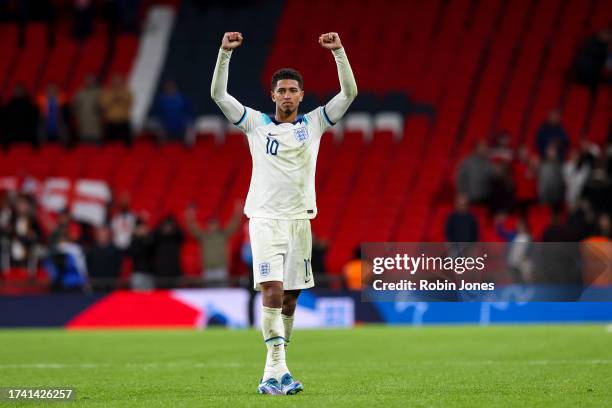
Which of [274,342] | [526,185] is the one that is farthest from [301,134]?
[526,185]

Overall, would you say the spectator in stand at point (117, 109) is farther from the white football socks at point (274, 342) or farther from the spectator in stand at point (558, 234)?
the white football socks at point (274, 342)

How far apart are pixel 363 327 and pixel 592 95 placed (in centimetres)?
1002

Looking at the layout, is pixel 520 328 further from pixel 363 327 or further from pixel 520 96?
pixel 520 96

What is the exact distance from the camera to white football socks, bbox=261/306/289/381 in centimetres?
1025

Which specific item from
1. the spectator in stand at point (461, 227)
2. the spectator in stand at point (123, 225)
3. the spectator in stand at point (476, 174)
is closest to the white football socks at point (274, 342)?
the spectator in stand at point (461, 227)

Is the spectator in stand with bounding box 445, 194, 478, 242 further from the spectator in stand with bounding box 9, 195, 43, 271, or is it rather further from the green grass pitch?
the spectator in stand with bounding box 9, 195, 43, 271

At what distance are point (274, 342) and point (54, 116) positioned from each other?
21.8 meters

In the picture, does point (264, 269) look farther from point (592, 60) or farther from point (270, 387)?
point (592, 60)

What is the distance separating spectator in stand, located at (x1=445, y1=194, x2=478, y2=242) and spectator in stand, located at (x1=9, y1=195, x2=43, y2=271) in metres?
8.12

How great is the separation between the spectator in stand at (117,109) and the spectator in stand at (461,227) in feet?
31.4

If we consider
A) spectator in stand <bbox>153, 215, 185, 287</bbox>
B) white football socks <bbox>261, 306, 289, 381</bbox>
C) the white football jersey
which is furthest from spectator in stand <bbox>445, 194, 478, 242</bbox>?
white football socks <bbox>261, 306, 289, 381</bbox>

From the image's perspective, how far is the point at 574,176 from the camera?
26.4 metres

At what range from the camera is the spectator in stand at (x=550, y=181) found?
2614cm

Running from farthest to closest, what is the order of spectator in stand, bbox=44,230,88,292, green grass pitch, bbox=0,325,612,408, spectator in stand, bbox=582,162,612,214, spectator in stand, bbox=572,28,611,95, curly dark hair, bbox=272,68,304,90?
spectator in stand, bbox=572,28,611,95, spectator in stand, bbox=582,162,612,214, spectator in stand, bbox=44,230,88,292, curly dark hair, bbox=272,68,304,90, green grass pitch, bbox=0,325,612,408
